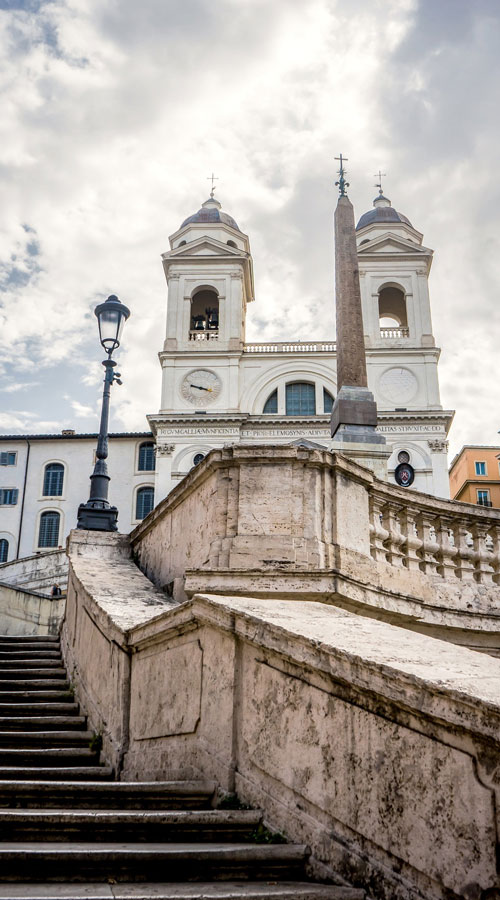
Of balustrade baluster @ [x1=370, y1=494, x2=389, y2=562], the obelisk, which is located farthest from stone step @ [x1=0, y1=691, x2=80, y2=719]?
the obelisk

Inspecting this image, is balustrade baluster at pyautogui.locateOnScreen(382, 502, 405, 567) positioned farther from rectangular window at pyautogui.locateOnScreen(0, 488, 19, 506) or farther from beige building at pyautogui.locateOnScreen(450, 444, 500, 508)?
beige building at pyautogui.locateOnScreen(450, 444, 500, 508)

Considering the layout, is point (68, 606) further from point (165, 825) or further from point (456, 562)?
point (165, 825)

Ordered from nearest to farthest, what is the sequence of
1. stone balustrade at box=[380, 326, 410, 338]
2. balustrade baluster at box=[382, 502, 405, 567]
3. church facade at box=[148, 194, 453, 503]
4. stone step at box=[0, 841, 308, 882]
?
stone step at box=[0, 841, 308, 882], balustrade baluster at box=[382, 502, 405, 567], church facade at box=[148, 194, 453, 503], stone balustrade at box=[380, 326, 410, 338]

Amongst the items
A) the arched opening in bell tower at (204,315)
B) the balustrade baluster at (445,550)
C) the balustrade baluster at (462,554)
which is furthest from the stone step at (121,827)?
the arched opening in bell tower at (204,315)

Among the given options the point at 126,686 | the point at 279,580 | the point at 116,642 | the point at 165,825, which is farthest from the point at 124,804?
the point at 279,580

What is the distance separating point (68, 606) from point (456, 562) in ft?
15.3

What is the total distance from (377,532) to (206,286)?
42.1m

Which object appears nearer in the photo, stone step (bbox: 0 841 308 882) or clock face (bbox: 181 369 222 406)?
stone step (bbox: 0 841 308 882)

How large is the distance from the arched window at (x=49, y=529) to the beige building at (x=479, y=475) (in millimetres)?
26644

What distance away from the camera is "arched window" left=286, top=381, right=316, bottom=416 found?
45750mm

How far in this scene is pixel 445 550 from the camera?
306 inches

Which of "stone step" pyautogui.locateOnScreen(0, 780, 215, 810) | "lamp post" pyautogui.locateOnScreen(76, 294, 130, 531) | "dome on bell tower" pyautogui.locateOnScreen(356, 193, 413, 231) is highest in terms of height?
"dome on bell tower" pyautogui.locateOnScreen(356, 193, 413, 231)

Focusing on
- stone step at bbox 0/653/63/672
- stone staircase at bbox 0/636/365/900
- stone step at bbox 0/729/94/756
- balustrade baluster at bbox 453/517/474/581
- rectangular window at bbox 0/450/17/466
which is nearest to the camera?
stone staircase at bbox 0/636/365/900

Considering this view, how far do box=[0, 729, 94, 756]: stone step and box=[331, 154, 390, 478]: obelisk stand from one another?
555 centimetres
